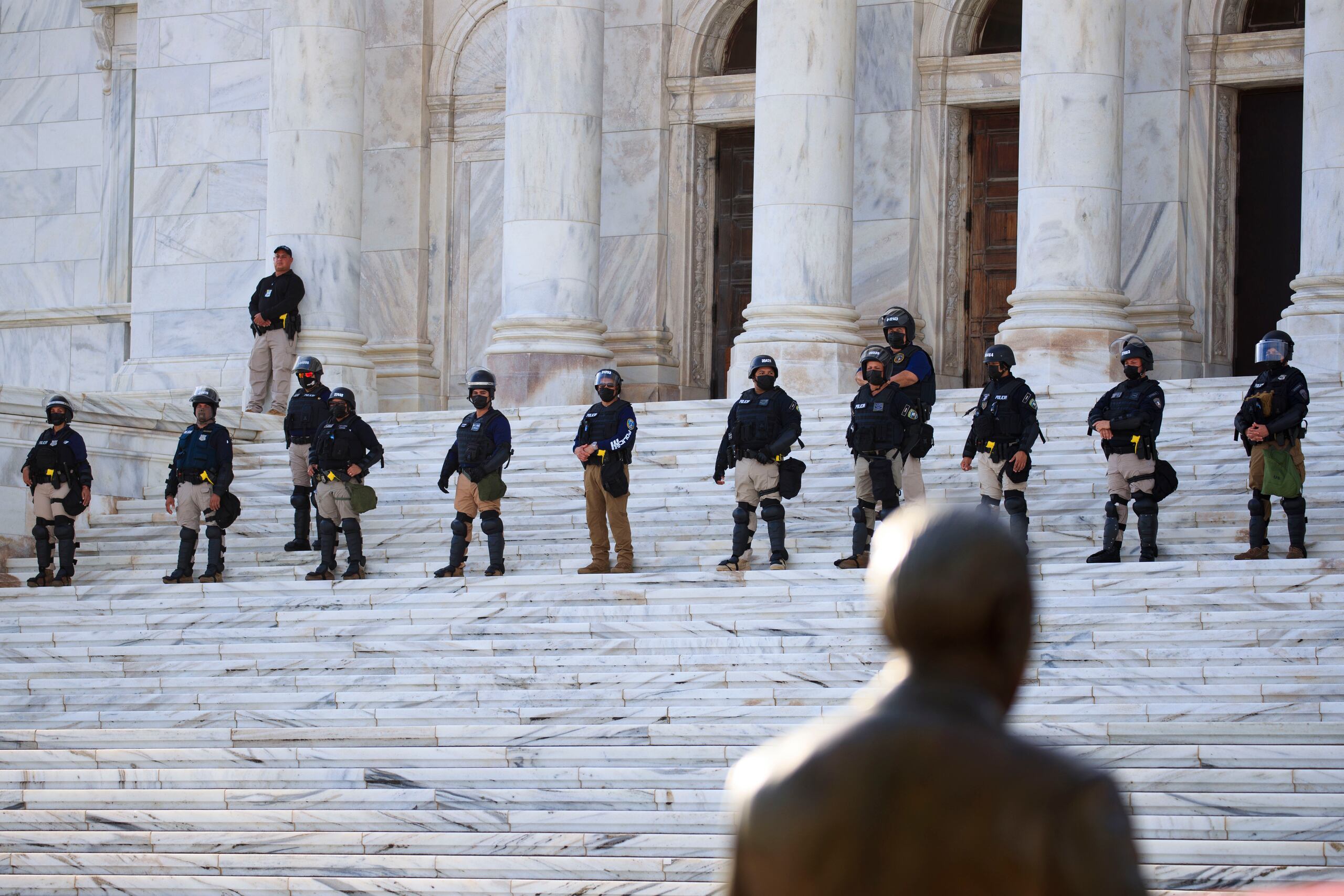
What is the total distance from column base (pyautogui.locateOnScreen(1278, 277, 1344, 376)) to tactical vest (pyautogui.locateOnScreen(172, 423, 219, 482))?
983cm

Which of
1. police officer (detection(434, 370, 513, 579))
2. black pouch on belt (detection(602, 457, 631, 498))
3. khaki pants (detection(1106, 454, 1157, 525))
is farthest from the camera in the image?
police officer (detection(434, 370, 513, 579))

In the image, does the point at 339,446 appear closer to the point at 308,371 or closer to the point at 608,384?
the point at 308,371

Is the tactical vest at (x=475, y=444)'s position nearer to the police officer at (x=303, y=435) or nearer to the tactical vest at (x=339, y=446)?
the tactical vest at (x=339, y=446)

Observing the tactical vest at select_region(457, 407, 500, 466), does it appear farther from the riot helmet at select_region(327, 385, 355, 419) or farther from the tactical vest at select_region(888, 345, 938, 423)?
the tactical vest at select_region(888, 345, 938, 423)

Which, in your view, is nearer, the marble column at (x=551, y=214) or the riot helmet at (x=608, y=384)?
the riot helmet at (x=608, y=384)

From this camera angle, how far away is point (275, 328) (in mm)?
23312

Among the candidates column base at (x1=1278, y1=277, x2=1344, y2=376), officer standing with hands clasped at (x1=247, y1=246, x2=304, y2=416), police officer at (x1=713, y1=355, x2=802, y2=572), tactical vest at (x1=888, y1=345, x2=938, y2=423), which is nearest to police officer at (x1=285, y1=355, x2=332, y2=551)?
police officer at (x1=713, y1=355, x2=802, y2=572)

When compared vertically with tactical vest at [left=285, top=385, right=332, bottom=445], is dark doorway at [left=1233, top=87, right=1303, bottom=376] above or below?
above

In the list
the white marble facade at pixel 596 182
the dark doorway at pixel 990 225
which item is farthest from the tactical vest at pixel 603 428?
the dark doorway at pixel 990 225

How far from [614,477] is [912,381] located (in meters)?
2.44

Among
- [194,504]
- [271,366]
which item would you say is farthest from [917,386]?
[271,366]

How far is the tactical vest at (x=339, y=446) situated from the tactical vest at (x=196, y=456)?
95cm

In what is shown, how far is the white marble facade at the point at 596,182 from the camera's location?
20.3 m

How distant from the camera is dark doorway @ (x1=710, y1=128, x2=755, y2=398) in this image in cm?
2628
